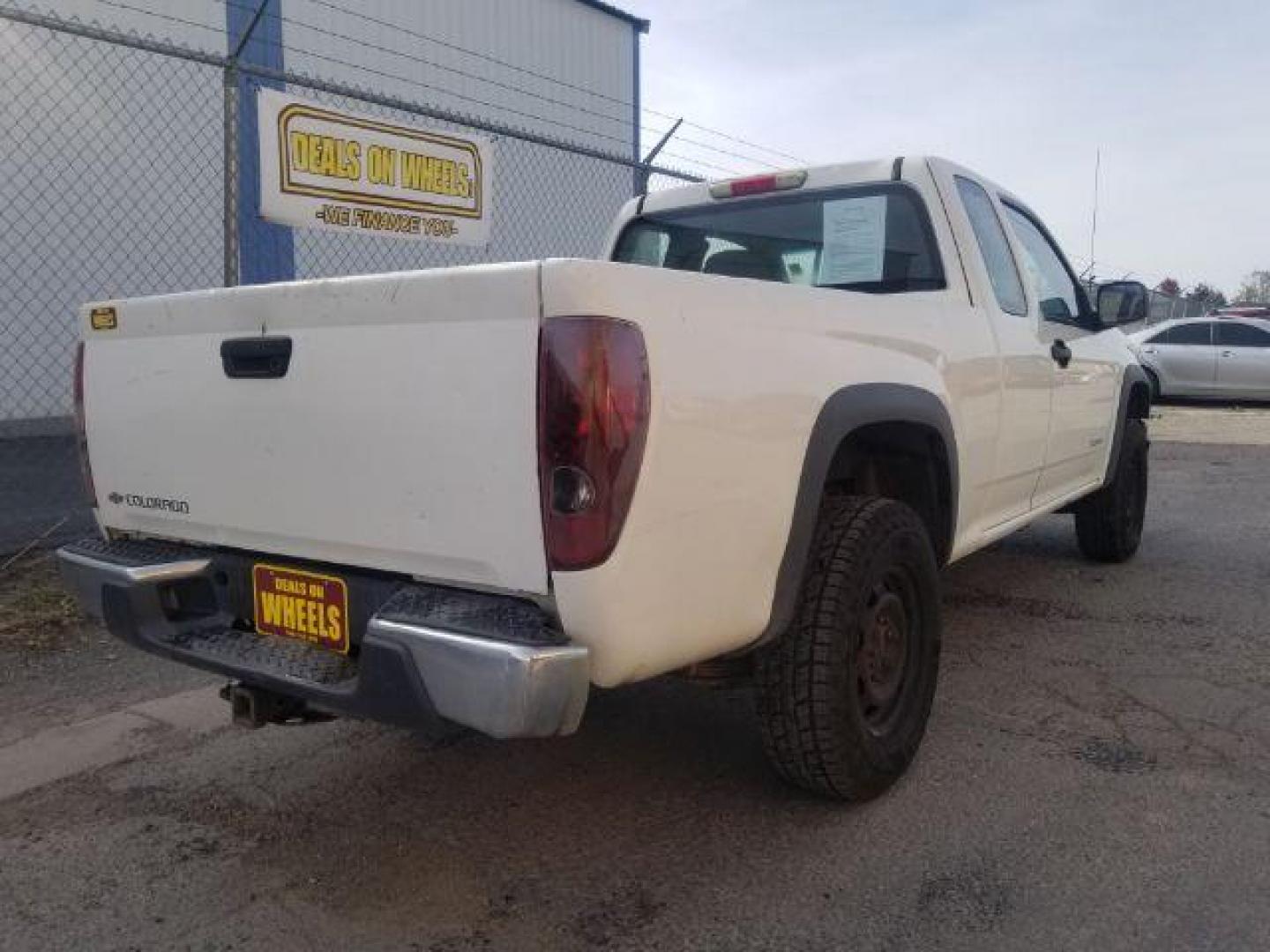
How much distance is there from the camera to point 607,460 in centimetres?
212

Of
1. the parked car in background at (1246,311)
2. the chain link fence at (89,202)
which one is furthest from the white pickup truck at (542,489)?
the parked car in background at (1246,311)

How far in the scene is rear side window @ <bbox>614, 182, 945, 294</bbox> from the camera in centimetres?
396

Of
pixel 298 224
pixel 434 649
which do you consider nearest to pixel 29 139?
pixel 298 224

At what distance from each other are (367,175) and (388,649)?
4.39 meters

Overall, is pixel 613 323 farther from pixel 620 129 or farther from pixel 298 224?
pixel 620 129

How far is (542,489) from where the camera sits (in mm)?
2160

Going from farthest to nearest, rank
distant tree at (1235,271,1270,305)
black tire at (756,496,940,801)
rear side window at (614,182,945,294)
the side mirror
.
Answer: distant tree at (1235,271,1270,305) < the side mirror < rear side window at (614,182,945,294) < black tire at (756,496,940,801)

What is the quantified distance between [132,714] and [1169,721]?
12.2 feet

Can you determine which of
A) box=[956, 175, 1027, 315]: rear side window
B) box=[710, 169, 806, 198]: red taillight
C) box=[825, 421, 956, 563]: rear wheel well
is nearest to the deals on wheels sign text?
box=[710, 169, 806, 198]: red taillight

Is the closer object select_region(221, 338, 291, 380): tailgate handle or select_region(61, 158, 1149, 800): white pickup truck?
select_region(61, 158, 1149, 800): white pickup truck

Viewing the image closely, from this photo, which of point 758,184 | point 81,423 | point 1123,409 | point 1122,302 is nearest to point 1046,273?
point 1122,302

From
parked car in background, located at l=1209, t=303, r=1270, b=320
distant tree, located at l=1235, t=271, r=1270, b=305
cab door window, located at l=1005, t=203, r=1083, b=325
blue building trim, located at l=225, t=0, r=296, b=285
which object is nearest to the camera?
cab door window, located at l=1005, t=203, r=1083, b=325

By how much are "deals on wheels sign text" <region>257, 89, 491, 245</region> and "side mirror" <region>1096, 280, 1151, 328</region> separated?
3.70 m

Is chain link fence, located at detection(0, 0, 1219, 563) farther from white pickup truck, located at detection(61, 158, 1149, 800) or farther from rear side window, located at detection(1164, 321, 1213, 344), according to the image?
rear side window, located at detection(1164, 321, 1213, 344)
